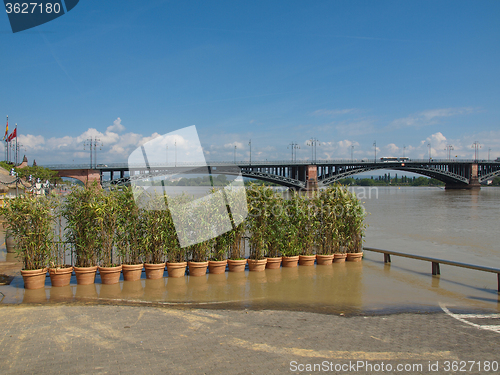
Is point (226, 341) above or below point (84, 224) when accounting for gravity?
below

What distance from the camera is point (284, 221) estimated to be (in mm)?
8484

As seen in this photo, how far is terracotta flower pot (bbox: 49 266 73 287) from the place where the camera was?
Answer: 688 centimetres

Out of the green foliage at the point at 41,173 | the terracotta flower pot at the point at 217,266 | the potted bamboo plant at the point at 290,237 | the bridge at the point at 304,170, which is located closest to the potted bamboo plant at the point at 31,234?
the terracotta flower pot at the point at 217,266

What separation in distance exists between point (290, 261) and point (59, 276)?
522 centimetres

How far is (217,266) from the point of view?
7859mm

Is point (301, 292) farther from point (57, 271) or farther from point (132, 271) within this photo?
point (57, 271)

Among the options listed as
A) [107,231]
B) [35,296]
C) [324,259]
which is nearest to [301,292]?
[324,259]

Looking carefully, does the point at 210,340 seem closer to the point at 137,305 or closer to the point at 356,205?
the point at 137,305

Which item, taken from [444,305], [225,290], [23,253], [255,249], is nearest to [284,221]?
[255,249]

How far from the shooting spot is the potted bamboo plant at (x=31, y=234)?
22.2ft

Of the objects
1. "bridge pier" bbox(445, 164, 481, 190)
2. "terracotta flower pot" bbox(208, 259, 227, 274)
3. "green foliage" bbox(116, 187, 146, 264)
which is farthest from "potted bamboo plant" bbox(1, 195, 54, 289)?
"bridge pier" bbox(445, 164, 481, 190)

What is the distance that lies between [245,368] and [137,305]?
2.89m

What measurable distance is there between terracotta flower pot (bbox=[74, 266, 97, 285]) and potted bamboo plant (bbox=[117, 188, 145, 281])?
655mm

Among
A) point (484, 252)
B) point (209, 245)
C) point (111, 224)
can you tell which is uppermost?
point (111, 224)
